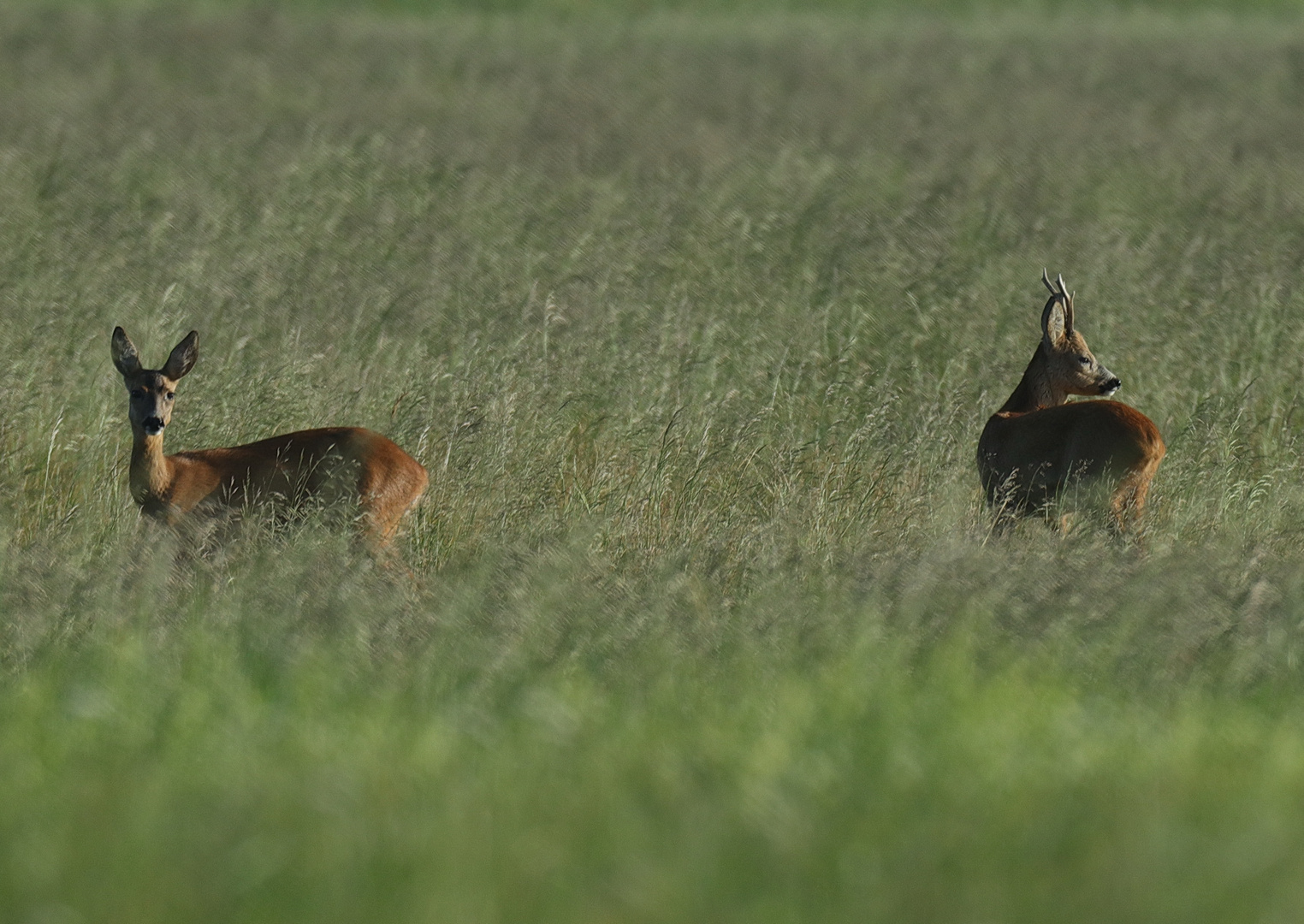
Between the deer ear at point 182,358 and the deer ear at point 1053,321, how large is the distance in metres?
3.10

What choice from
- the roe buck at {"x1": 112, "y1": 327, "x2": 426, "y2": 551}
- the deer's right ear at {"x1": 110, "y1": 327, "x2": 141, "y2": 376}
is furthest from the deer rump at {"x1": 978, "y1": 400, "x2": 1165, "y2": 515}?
the deer's right ear at {"x1": 110, "y1": 327, "x2": 141, "y2": 376}

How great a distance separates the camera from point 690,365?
8.03m

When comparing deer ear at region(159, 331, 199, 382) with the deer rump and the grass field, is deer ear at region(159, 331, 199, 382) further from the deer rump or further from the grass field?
the deer rump

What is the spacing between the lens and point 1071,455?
6.42 meters

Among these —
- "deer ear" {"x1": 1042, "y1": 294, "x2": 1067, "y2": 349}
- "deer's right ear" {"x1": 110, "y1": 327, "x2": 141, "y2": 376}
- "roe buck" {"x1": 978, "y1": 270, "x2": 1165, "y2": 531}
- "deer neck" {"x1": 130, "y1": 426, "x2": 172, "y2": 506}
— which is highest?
"deer ear" {"x1": 1042, "y1": 294, "x2": 1067, "y2": 349}

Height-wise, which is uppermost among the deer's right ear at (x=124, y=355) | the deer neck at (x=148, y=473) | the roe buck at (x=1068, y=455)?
the roe buck at (x=1068, y=455)

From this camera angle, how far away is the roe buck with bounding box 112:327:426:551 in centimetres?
617

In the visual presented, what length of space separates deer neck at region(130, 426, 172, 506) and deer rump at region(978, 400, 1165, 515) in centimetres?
278

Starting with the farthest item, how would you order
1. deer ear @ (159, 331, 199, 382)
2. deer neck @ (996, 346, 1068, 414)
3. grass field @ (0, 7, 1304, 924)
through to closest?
1. deer neck @ (996, 346, 1068, 414)
2. deer ear @ (159, 331, 199, 382)
3. grass field @ (0, 7, 1304, 924)

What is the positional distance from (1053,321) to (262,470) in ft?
9.82

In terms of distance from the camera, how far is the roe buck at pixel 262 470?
6.17 m

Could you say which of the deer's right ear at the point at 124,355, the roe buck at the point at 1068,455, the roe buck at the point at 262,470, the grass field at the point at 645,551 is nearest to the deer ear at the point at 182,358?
the roe buck at the point at 262,470

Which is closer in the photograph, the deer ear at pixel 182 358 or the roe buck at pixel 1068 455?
the roe buck at pixel 1068 455

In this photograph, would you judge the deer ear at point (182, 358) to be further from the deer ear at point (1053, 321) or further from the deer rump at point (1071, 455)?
the deer ear at point (1053, 321)
